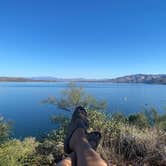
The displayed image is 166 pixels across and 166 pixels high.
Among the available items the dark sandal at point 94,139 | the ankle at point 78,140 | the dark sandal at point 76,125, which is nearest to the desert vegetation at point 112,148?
the dark sandal at point 76,125

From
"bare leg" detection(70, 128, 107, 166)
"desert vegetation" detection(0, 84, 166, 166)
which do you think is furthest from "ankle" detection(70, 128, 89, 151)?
"desert vegetation" detection(0, 84, 166, 166)

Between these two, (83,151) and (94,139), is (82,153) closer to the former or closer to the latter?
(83,151)

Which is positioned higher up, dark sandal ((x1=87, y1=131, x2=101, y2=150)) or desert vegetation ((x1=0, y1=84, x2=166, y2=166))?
dark sandal ((x1=87, y1=131, x2=101, y2=150))

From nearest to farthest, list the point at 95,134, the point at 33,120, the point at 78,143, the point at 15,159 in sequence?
the point at 78,143 < the point at 95,134 < the point at 15,159 < the point at 33,120

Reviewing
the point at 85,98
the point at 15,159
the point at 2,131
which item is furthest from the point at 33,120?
the point at 15,159

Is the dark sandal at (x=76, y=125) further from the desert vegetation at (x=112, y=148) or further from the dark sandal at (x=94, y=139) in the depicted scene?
the desert vegetation at (x=112, y=148)

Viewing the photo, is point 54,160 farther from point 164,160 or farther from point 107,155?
point 164,160

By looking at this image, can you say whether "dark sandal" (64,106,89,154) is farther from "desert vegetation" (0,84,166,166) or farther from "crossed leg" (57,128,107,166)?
"desert vegetation" (0,84,166,166)

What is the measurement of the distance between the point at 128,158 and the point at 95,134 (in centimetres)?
148

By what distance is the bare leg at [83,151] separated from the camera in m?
1.68


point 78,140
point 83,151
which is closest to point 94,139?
point 78,140

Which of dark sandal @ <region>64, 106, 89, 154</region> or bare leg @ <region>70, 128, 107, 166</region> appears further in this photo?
dark sandal @ <region>64, 106, 89, 154</region>

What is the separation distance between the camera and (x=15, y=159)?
95.3 inches

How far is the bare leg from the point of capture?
1.68 m
